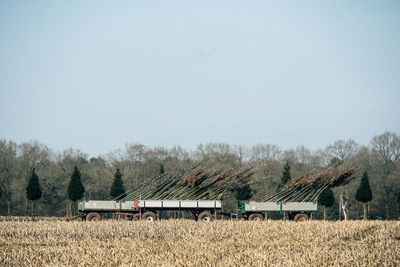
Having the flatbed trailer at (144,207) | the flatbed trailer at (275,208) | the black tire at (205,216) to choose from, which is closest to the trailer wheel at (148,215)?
the flatbed trailer at (144,207)

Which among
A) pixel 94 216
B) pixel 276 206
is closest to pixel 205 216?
pixel 276 206

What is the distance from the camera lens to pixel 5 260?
15.0 metres

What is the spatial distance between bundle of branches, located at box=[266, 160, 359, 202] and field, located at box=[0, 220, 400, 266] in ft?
29.4

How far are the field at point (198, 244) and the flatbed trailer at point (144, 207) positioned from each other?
5.11m

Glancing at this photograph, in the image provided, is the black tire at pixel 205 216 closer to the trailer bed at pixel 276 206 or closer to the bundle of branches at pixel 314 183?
the trailer bed at pixel 276 206

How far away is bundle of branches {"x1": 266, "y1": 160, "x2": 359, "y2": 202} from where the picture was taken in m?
34.5

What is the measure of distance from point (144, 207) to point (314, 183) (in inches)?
527

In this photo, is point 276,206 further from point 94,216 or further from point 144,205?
point 94,216

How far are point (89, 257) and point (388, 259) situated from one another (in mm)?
9743

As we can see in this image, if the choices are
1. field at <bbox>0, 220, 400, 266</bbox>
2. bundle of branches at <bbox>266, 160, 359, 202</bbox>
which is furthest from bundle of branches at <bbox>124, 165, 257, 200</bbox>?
field at <bbox>0, 220, 400, 266</bbox>

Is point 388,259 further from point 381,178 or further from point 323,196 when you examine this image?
point 381,178

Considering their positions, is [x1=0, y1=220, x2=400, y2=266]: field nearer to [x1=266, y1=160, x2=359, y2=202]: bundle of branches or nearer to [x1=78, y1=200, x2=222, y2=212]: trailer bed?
[x1=78, y1=200, x2=222, y2=212]: trailer bed

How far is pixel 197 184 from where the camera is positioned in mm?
34625

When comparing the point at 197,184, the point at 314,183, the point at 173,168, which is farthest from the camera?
the point at 173,168
